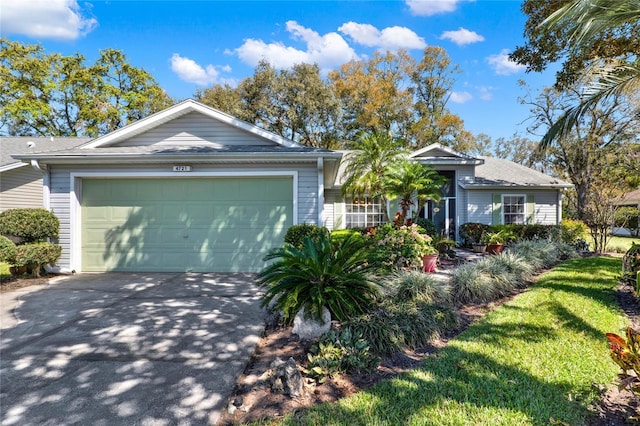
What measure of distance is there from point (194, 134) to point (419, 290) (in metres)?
7.73

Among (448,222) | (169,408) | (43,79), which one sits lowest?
(169,408)

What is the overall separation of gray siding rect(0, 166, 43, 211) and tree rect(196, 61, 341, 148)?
1209 centimetres

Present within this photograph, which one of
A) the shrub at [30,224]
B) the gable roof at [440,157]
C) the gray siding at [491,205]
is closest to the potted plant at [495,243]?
the gray siding at [491,205]

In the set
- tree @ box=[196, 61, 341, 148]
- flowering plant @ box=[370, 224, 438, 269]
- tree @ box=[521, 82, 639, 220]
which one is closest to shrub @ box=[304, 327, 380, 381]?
flowering plant @ box=[370, 224, 438, 269]

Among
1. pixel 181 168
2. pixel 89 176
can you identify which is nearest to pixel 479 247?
pixel 181 168

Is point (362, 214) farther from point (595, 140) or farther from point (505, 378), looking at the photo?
point (595, 140)

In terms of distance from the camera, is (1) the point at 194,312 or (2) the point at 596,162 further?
(2) the point at 596,162

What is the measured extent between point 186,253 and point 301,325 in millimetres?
5372

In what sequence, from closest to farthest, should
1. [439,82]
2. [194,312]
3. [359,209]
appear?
[194,312]
[359,209]
[439,82]

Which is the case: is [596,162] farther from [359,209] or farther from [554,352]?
[554,352]

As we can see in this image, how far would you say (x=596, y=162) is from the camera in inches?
530

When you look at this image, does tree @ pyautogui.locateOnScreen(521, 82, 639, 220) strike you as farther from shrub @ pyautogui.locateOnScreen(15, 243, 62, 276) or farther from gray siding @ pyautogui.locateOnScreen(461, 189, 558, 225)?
shrub @ pyautogui.locateOnScreen(15, 243, 62, 276)

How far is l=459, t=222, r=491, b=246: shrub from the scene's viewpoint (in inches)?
509

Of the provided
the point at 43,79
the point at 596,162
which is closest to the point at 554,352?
the point at 596,162
